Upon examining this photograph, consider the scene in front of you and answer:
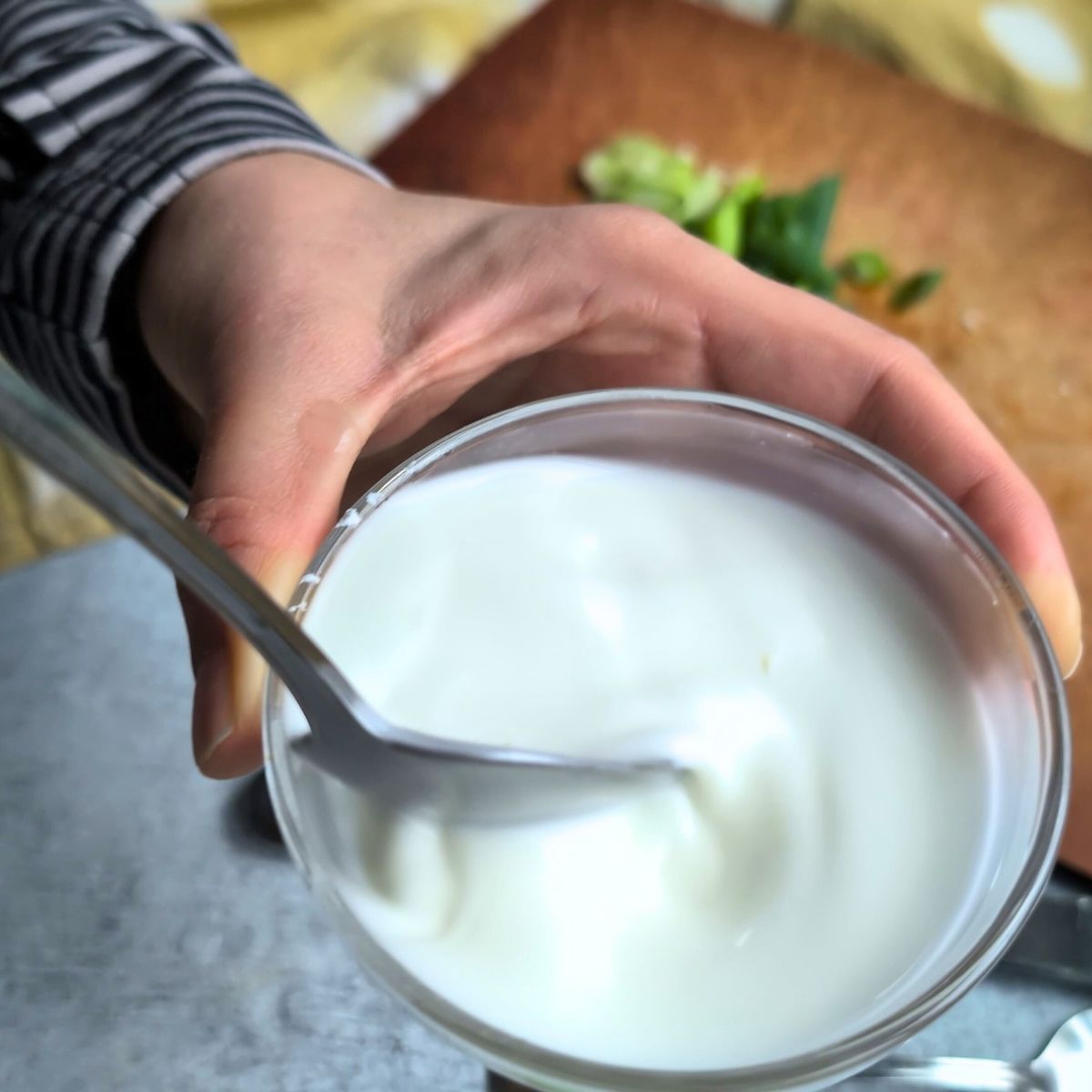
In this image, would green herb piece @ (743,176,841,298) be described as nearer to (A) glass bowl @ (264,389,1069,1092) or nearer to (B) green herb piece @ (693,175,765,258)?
(B) green herb piece @ (693,175,765,258)

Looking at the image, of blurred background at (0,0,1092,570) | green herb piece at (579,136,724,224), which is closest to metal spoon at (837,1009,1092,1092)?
green herb piece at (579,136,724,224)

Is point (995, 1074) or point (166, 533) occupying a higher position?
→ point (166, 533)

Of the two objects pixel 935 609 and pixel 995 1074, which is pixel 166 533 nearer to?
pixel 935 609

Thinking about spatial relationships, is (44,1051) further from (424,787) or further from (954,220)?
(954,220)

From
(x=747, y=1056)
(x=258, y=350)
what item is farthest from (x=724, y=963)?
(x=258, y=350)

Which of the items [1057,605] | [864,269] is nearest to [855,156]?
[864,269]

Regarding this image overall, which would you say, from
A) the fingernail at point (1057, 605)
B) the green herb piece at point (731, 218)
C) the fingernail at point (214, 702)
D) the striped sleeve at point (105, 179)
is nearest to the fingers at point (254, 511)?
the fingernail at point (214, 702)
